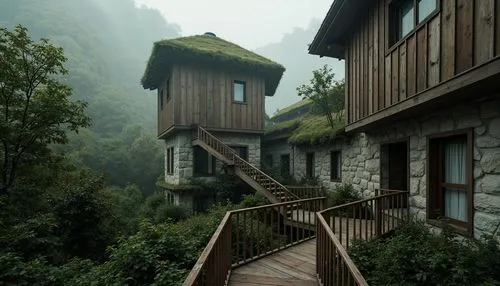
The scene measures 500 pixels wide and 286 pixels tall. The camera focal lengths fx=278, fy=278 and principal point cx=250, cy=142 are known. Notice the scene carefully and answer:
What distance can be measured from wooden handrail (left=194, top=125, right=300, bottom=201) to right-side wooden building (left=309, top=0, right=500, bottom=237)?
2944 millimetres

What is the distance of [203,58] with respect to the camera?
1382 cm

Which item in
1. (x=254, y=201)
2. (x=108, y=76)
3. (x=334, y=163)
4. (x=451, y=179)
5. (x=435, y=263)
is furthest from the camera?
(x=108, y=76)

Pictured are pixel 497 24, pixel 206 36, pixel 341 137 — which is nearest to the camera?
pixel 497 24

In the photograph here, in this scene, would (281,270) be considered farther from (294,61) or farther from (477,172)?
(294,61)

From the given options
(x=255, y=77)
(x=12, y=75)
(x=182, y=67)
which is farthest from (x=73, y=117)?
(x=255, y=77)

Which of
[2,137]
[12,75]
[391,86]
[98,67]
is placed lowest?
[2,137]

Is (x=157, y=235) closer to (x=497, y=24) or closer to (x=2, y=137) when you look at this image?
(x=2, y=137)

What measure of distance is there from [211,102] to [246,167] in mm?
4292

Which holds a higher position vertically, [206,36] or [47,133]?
[206,36]

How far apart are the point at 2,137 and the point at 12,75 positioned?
1.95m

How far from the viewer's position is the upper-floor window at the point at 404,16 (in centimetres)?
570

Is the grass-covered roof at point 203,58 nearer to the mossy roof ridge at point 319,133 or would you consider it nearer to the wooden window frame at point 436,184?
the mossy roof ridge at point 319,133

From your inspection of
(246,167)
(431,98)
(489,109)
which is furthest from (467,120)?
(246,167)

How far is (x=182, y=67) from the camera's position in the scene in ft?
44.8
